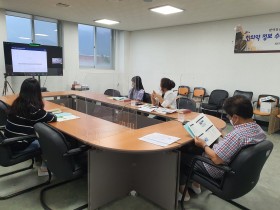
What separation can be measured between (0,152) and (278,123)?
505cm

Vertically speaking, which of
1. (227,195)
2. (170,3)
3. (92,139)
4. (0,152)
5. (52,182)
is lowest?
(52,182)

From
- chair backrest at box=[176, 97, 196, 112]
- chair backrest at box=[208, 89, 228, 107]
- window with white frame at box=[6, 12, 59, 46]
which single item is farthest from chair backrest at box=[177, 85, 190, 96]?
window with white frame at box=[6, 12, 59, 46]

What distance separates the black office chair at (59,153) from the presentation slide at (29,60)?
13.3 feet

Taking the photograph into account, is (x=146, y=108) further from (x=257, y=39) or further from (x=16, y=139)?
(x=257, y=39)

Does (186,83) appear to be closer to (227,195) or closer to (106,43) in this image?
(106,43)

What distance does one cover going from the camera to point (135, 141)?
1942 millimetres

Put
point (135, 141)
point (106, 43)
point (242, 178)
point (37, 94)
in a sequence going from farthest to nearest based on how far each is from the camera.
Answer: point (106, 43) < point (37, 94) < point (135, 141) < point (242, 178)

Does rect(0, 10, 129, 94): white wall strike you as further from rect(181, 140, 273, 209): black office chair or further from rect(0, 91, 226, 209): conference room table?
rect(181, 140, 273, 209): black office chair

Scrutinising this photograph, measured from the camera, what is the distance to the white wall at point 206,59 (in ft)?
16.6

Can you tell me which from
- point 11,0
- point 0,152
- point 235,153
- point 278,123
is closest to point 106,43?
point 11,0

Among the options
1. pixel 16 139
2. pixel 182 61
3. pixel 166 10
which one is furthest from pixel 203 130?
pixel 182 61

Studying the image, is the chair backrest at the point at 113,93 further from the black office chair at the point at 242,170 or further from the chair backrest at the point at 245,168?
the chair backrest at the point at 245,168

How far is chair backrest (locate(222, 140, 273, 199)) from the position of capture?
1.57m

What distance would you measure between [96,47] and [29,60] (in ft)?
8.41
